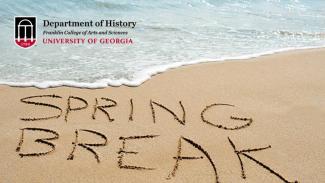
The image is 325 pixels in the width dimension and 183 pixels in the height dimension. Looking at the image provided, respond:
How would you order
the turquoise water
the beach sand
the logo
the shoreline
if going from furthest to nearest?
the logo → the turquoise water → the shoreline → the beach sand

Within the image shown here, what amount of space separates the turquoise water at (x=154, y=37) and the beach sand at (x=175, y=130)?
34cm

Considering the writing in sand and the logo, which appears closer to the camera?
the writing in sand

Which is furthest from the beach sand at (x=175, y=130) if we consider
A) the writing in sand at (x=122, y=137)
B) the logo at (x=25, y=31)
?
the logo at (x=25, y=31)

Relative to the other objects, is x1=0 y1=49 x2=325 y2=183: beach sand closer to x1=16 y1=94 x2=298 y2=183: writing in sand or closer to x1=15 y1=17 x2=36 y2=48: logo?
x1=16 y1=94 x2=298 y2=183: writing in sand

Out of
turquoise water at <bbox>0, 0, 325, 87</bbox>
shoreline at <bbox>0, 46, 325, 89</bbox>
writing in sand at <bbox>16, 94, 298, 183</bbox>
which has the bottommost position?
writing in sand at <bbox>16, 94, 298, 183</bbox>

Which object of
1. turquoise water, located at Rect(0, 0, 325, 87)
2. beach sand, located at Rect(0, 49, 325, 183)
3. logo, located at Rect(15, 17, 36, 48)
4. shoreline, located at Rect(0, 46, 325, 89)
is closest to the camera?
beach sand, located at Rect(0, 49, 325, 183)

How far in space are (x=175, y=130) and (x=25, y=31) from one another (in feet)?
10.2

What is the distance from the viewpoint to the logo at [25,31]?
4873 mm

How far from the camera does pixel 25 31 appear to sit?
5.40 meters

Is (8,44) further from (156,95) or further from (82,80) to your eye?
(156,95)

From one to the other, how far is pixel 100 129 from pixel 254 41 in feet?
9.75

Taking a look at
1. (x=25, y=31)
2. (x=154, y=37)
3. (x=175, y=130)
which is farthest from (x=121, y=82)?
(x=25, y=31)

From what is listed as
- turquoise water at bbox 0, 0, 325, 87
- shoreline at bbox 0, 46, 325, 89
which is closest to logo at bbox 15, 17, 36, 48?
turquoise water at bbox 0, 0, 325, 87

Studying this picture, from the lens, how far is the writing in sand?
2686 mm
